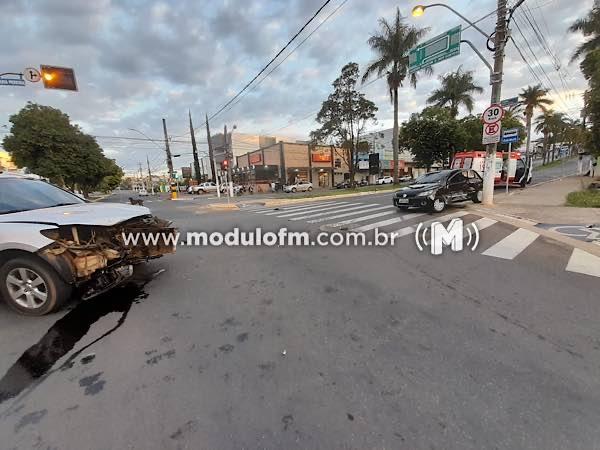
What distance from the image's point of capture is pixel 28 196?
12.9ft

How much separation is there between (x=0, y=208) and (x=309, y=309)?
4337mm

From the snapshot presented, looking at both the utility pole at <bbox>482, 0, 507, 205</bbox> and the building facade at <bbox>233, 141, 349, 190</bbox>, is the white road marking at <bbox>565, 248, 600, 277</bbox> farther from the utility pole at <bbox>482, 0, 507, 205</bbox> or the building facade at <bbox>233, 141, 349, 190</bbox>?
the building facade at <bbox>233, 141, 349, 190</bbox>

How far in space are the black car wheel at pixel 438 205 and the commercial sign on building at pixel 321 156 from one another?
112 ft

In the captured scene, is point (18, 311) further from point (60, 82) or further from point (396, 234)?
point (60, 82)

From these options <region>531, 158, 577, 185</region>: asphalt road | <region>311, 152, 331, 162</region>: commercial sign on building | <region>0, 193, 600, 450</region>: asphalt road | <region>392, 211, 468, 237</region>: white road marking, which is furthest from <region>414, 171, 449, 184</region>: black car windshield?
<region>311, 152, 331, 162</region>: commercial sign on building

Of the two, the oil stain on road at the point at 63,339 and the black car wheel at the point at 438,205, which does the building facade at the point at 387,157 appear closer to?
the black car wheel at the point at 438,205

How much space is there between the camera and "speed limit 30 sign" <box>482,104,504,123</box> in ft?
32.7

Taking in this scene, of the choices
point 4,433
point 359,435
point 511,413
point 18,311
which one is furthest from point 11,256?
point 511,413

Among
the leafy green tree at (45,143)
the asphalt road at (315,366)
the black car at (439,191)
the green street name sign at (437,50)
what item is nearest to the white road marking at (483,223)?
the black car at (439,191)

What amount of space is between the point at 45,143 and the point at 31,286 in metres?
31.4

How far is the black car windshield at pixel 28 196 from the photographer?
3652 millimetres

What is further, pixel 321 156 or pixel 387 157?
pixel 387 157

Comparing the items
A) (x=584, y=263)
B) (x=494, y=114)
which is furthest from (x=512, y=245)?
(x=494, y=114)

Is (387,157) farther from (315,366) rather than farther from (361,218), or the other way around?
(315,366)
